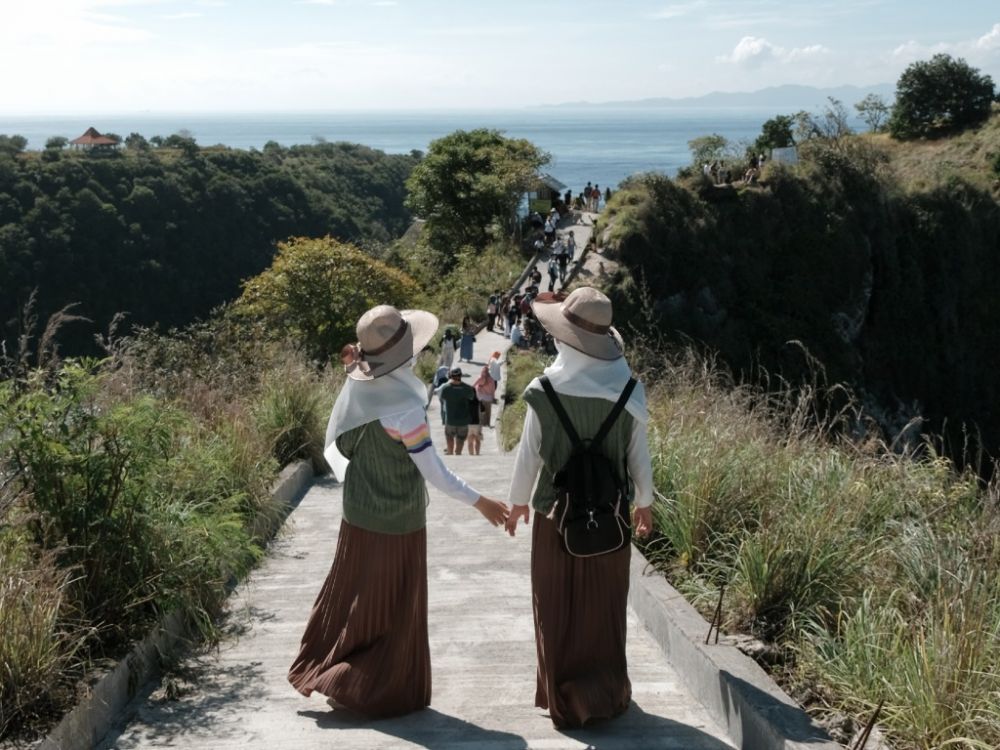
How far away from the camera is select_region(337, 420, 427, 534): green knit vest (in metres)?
4.57

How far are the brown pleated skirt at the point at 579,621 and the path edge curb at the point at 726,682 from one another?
0.37 metres

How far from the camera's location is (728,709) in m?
4.32

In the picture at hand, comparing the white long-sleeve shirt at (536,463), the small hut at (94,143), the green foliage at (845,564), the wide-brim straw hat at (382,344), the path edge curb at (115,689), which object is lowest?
the path edge curb at (115,689)

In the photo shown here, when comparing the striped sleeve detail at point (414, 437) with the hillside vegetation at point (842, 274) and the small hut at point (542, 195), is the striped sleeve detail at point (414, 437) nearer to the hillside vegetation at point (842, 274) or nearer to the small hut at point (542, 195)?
the hillside vegetation at point (842, 274)

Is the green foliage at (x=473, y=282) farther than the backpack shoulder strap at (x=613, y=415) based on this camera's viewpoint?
Yes

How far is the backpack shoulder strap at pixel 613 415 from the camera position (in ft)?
14.4

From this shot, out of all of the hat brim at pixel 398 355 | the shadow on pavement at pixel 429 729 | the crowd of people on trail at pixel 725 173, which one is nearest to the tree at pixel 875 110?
the crowd of people on trail at pixel 725 173

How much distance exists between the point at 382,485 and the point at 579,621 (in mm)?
976

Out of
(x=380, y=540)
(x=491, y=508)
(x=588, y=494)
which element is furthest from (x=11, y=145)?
(x=588, y=494)

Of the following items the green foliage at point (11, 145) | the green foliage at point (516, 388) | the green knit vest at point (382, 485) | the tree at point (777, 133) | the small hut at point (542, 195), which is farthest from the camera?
the green foliage at point (11, 145)

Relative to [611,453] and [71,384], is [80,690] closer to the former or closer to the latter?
[71,384]

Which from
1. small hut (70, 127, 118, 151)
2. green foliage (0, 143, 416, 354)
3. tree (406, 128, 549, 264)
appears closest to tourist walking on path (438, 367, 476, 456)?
tree (406, 128, 549, 264)

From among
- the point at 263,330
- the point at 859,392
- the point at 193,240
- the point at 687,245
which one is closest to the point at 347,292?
the point at 263,330

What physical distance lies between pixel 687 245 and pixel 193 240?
121ft
